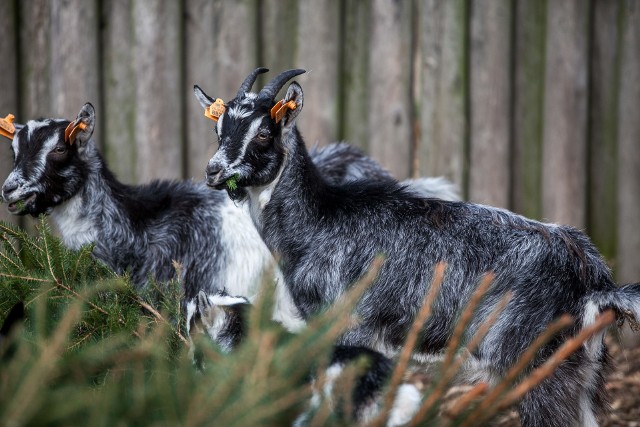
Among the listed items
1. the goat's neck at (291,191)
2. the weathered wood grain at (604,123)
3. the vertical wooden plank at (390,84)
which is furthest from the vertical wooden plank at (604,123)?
the goat's neck at (291,191)

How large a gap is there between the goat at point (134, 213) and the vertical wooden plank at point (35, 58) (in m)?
1.63

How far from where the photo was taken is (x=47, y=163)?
4.91 m

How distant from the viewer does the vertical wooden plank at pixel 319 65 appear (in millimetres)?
6840

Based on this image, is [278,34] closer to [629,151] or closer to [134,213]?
Result: [134,213]

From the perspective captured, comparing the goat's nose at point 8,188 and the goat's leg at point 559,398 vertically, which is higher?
the goat's nose at point 8,188

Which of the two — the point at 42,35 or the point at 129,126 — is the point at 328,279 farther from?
the point at 42,35

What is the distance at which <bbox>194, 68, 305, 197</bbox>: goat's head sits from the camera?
4.34 metres

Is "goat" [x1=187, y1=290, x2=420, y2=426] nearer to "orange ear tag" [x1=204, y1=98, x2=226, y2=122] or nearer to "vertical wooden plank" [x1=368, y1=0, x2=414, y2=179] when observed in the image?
"orange ear tag" [x1=204, y1=98, x2=226, y2=122]

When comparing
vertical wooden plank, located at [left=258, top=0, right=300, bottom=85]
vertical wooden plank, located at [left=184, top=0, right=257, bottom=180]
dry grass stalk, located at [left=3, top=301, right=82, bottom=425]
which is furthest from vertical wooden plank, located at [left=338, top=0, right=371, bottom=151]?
dry grass stalk, located at [left=3, top=301, right=82, bottom=425]

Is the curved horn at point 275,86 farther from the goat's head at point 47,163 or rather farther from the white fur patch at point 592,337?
the white fur patch at point 592,337

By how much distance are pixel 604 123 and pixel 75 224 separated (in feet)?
14.2

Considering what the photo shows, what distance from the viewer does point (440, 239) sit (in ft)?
14.1

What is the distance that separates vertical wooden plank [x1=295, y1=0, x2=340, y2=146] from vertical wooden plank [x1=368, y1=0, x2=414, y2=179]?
0.29 m

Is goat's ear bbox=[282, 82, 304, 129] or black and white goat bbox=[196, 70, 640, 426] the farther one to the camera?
goat's ear bbox=[282, 82, 304, 129]
